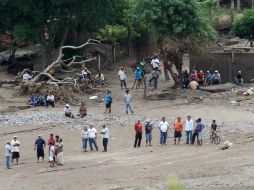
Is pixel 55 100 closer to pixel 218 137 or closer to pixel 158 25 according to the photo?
pixel 158 25

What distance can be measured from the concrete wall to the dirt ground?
24.9 feet

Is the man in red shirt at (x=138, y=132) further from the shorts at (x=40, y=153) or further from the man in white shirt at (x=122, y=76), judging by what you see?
the man in white shirt at (x=122, y=76)

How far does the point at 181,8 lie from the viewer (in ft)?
128

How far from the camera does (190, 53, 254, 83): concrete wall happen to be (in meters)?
43.0

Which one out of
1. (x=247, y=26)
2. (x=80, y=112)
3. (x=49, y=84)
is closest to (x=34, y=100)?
(x=49, y=84)

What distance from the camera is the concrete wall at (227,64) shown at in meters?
43.0

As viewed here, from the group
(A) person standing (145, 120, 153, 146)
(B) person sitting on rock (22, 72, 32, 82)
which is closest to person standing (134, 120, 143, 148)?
(A) person standing (145, 120, 153, 146)

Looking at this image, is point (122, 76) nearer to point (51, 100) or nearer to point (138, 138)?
point (51, 100)

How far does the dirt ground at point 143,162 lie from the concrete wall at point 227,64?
758cm

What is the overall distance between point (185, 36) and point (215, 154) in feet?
49.2

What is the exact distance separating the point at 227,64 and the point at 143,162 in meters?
19.7

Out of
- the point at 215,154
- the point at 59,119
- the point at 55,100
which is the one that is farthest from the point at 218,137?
the point at 55,100

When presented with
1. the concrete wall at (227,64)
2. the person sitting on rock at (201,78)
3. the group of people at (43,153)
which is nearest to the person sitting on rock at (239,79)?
the concrete wall at (227,64)

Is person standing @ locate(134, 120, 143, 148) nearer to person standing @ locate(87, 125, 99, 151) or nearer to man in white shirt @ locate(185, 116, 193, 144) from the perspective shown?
person standing @ locate(87, 125, 99, 151)
